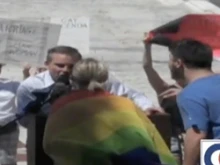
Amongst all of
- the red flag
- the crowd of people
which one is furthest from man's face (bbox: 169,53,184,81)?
the red flag

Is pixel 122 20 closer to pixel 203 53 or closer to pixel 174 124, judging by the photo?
pixel 174 124

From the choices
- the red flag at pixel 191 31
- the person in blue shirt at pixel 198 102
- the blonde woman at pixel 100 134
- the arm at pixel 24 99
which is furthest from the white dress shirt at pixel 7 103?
the blonde woman at pixel 100 134

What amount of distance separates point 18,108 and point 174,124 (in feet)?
3.52

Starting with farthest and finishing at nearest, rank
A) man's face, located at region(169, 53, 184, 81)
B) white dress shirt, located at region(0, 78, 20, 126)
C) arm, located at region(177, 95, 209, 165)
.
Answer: white dress shirt, located at region(0, 78, 20, 126), man's face, located at region(169, 53, 184, 81), arm, located at region(177, 95, 209, 165)

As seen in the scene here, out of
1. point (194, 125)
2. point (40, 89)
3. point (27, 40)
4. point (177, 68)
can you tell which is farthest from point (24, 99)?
point (194, 125)

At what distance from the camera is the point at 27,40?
7734mm

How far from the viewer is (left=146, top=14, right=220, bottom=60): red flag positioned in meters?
7.96

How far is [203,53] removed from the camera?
20.4 ft

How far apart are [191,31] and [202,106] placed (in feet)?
6.89

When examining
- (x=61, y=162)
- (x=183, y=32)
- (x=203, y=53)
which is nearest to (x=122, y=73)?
(x=183, y=32)

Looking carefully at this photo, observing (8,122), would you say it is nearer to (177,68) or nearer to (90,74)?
(177,68)

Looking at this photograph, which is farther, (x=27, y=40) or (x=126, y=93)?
(x=27, y=40)

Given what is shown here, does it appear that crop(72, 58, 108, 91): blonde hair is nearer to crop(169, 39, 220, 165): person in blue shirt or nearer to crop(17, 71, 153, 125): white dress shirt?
crop(169, 39, 220, 165): person in blue shirt

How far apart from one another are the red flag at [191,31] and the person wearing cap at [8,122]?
1.17 metres
